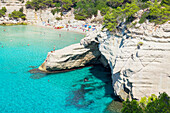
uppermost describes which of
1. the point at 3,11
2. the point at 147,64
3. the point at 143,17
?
the point at 3,11

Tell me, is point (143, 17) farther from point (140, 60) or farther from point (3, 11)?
point (3, 11)

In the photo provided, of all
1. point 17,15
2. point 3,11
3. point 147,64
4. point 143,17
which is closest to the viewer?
point 147,64

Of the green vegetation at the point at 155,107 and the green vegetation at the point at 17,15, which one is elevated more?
the green vegetation at the point at 17,15

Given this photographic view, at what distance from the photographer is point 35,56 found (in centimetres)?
3741

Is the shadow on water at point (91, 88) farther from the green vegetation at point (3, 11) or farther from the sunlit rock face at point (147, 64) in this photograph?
the green vegetation at point (3, 11)

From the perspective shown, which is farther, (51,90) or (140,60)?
(51,90)

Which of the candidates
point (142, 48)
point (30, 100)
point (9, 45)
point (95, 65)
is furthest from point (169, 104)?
point (9, 45)

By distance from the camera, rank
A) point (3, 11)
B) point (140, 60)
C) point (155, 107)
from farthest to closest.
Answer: point (3, 11) → point (140, 60) → point (155, 107)

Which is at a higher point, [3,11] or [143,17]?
[3,11]

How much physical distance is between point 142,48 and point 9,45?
38960mm

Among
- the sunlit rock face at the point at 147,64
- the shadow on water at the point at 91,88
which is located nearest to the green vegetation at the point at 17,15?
the shadow on water at the point at 91,88

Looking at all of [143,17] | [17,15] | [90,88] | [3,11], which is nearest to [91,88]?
[90,88]

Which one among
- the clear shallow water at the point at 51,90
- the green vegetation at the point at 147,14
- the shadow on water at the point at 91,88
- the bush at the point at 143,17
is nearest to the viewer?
the green vegetation at the point at 147,14

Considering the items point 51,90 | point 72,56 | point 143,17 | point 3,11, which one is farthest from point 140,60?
point 3,11
